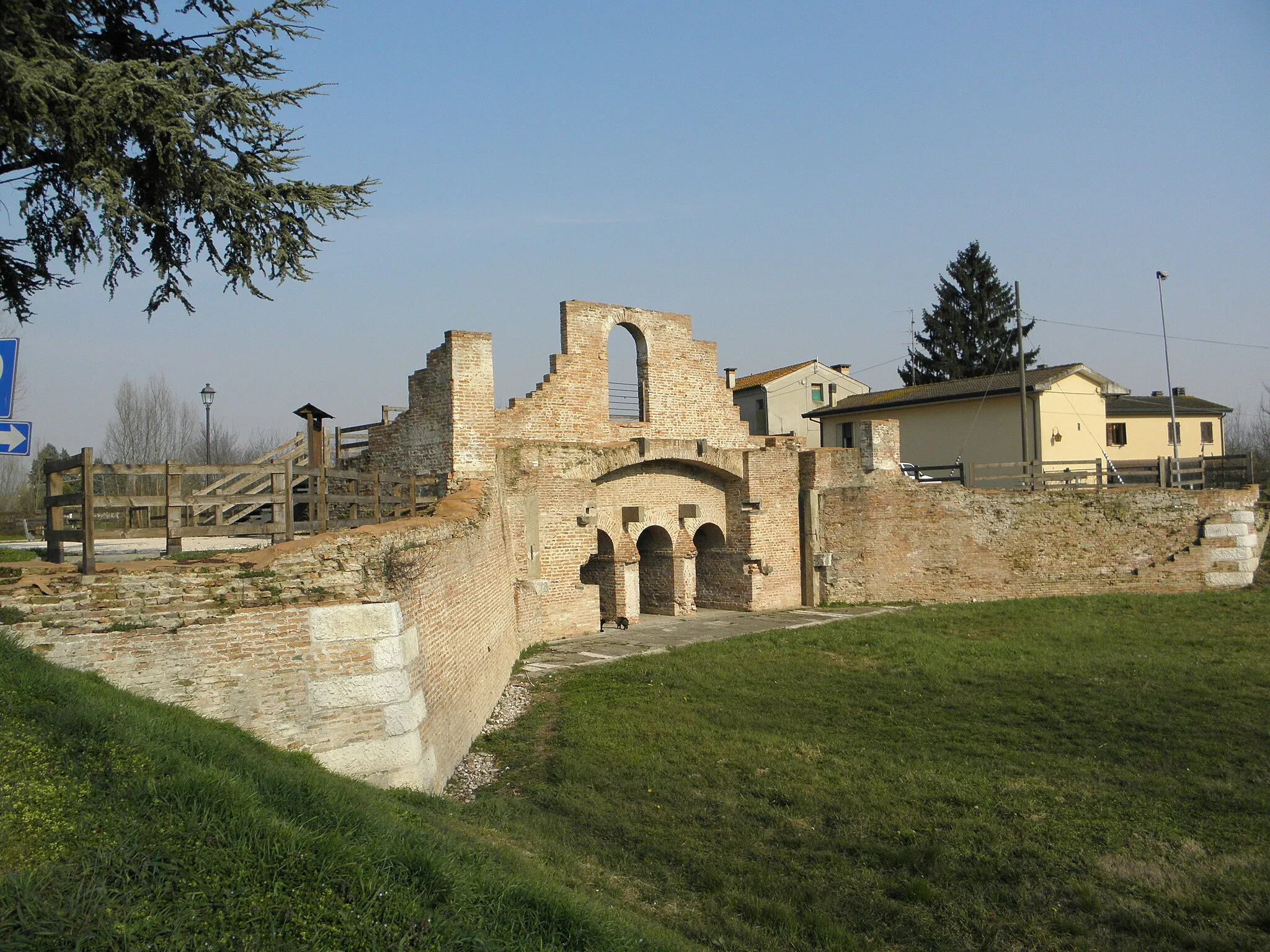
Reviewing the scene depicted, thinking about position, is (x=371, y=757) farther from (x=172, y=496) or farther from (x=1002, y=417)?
(x=1002, y=417)

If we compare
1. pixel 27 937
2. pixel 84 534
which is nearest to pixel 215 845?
pixel 27 937

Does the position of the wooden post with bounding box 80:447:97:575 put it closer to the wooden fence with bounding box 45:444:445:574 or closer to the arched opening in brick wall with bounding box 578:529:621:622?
the wooden fence with bounding box 45:444:445:574

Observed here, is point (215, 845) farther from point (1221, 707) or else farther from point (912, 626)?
point (912, 626)

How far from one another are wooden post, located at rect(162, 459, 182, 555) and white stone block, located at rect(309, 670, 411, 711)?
80.5 inches

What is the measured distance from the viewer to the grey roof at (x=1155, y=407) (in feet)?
119

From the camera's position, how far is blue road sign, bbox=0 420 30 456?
7516 mm

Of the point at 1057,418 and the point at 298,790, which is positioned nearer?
the point at 298,790

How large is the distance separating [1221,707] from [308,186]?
12.5 m

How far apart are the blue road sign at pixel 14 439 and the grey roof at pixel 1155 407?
35.9m

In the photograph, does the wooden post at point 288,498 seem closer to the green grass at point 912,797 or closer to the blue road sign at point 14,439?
the blue road sign at point 14,439

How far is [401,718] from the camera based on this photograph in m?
8.47

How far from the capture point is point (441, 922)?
4480 mm

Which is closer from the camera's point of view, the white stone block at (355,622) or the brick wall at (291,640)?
the brick wall at (291,640)

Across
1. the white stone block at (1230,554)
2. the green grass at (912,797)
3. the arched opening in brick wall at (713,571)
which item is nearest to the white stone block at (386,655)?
the green grass at (912,797)
